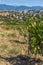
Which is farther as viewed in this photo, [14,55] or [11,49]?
[11,49]

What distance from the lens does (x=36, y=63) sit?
1436 cm

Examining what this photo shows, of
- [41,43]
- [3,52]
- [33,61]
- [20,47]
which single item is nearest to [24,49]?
[20,47]

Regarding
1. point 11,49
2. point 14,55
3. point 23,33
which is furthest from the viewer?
point 23,33

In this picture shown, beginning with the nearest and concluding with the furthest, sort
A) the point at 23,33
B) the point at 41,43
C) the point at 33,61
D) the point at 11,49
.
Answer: the point at 41,43 < the point at 33,61 < the point at 11,49 < the point at 23,33

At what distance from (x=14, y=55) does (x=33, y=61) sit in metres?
1.76

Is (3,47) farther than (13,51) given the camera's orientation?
Yes

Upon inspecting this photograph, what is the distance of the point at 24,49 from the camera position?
18.0 metres

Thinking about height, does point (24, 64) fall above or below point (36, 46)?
below

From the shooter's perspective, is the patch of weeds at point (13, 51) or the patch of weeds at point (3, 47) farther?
the patch of weeds at point (3, 47)

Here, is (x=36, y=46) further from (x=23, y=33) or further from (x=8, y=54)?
(x=23, y=33)

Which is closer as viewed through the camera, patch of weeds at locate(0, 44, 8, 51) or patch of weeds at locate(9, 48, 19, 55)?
patch of weeds at locate(9, 48, 19, 55)

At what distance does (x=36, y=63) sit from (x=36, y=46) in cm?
121

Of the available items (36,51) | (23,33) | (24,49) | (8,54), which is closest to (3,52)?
(8,54)

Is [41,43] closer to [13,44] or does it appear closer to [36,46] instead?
[36,46]
